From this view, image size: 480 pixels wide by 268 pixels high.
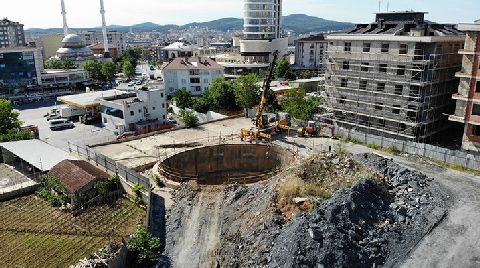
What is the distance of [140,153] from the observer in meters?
43.4

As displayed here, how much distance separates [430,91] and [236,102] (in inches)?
1255

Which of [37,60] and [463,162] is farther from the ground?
[37,60]

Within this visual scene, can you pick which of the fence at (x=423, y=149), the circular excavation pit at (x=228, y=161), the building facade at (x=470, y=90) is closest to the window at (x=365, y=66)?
the fence at (x=423, y=149)

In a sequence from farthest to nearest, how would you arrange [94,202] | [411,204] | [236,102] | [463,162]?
[236,102] < [463,162] < [94,202] < [411,204]

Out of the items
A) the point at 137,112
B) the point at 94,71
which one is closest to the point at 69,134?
the point at 137,112

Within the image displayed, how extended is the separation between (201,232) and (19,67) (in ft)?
254

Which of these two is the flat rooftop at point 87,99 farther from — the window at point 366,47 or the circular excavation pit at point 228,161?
the window at point 366,47

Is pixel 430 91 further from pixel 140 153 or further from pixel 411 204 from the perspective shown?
pixel 140 153

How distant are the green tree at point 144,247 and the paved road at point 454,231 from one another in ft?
47.6

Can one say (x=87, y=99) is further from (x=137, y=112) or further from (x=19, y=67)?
(x=19, y=67)

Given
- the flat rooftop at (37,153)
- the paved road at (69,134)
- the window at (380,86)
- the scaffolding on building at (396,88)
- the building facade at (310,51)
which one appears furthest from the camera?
the building facade at (310,51)

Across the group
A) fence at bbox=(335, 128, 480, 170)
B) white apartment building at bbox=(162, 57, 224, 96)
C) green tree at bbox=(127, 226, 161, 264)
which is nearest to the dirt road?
green tree at bbox=(127, 226, 161, 264)

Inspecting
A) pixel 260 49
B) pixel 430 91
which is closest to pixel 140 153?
pixel 430 91

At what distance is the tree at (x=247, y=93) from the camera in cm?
6488
